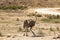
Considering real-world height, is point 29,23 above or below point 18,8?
above

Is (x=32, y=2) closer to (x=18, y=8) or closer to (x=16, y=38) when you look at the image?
Result: (x=18, y=8)

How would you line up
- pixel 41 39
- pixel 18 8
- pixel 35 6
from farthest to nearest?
pixel 35 6 < pixel 18 8 < pixel 41 39

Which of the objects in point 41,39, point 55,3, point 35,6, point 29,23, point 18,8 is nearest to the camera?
point 41,39

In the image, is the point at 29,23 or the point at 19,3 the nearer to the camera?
the point at 29,23

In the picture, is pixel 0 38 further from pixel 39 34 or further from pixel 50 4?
pixel 50 4

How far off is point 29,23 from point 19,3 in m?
52.8

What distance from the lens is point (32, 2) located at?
73.1 m

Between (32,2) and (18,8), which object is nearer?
(18,8)

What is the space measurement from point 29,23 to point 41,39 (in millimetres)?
1699

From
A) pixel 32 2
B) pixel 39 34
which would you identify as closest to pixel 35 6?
pixel 32 2

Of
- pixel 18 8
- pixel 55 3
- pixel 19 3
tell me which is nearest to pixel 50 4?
pixel 55 3

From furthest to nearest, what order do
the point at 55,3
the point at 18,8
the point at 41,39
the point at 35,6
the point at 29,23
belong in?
1. the point at 55,3
2. the point at 35,6
3. the point at 18,8
4. the point at 29,23
5. the point at 41,39

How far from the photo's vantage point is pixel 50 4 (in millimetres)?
73000

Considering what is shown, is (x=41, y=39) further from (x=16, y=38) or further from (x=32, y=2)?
(x=32, y=2)
